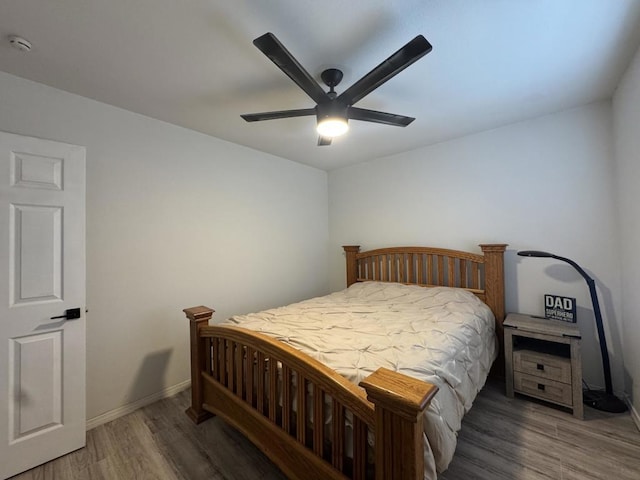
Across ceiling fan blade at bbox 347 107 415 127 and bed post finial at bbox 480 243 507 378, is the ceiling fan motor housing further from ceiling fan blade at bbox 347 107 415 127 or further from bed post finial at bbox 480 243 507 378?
bed post finial at bbox 480 243 507 378

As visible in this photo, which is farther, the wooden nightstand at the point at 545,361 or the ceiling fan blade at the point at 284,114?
the wooden nightstand at the point at 545,361

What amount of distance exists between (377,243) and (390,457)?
9.41 ft

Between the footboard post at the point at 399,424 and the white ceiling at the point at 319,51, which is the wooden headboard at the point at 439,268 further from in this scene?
the footboard post at the point at 399,424

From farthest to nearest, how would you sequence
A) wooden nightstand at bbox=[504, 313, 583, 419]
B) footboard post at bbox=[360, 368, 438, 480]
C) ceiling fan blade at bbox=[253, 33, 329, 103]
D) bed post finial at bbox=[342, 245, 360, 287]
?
bed post finial at bbox=[342, 245, 360, 287] < wooden nightstand at bbox=[504, 313, 583, 419] < ceiling fan blade at bbox=[253, 33, 329, 103] < footboard post at bbox=[360, 368, 438, 480]

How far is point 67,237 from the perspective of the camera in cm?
183

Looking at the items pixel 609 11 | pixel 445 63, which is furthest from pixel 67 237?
pixel 609 11

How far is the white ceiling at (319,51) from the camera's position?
1.34 m

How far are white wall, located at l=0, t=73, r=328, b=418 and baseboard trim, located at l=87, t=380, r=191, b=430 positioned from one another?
41 mm

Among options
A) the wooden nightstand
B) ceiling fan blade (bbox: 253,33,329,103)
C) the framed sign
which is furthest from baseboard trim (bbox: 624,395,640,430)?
ceiling fan blade (bbox: 253,33,329,103)

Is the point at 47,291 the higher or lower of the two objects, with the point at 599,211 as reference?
lower

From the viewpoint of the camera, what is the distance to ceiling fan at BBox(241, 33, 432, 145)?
1.24 m

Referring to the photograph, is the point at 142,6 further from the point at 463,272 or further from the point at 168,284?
the point at 463,272

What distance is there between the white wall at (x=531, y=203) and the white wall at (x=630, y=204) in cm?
12

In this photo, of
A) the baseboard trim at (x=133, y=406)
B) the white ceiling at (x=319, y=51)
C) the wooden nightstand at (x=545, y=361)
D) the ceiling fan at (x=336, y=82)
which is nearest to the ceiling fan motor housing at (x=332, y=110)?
the ceiling fan at (x=336, y=82)
